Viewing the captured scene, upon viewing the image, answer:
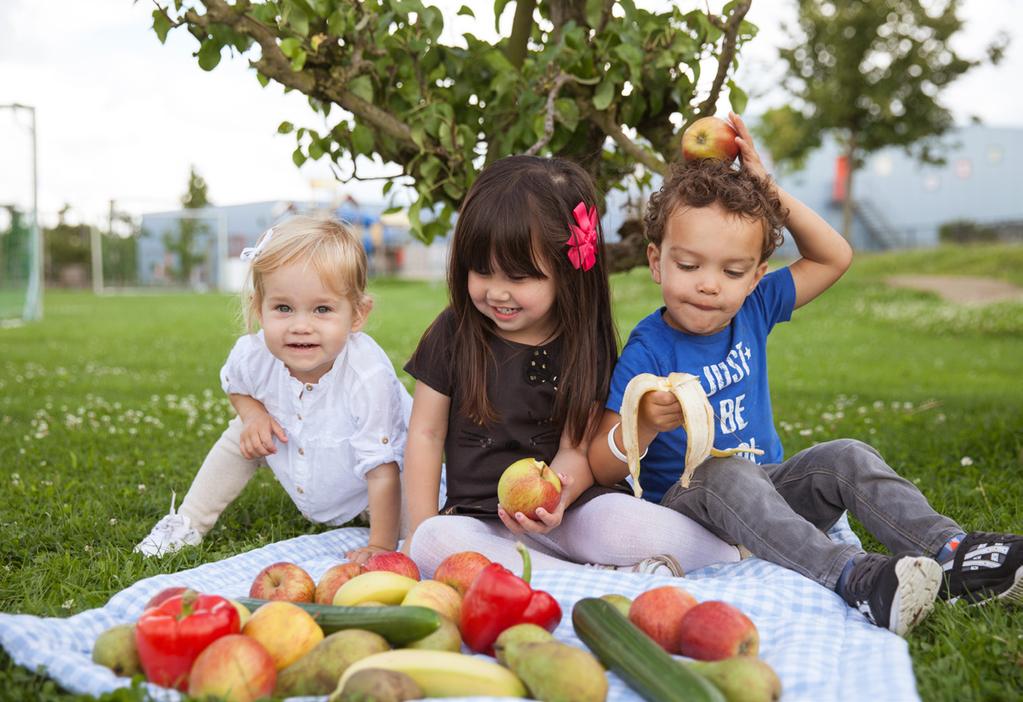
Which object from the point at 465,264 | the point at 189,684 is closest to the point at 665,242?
the point at 465,264

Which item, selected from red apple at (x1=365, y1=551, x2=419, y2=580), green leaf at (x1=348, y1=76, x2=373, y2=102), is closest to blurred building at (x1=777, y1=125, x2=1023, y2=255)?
green leaf at (x1=348, y1=76, x2=373, y2=102)

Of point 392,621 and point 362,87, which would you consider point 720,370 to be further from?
point 362,87

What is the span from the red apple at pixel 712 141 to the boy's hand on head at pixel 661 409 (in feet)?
3.10

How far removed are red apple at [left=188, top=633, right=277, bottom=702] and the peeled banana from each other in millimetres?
1219

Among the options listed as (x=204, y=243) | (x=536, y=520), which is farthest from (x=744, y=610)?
(x=204, y=243)

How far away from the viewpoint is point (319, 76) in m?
3.68

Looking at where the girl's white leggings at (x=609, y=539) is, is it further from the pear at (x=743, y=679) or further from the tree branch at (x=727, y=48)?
the tree branch at (x=727, y=48)

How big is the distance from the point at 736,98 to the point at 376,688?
301 cm

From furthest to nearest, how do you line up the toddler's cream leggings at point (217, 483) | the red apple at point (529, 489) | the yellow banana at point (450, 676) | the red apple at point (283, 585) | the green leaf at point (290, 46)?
the toddler's cream leggings at point (217, 483) < the green leaf at point (290, 46) < the red apple at point (529, 489) < the red apple at point (283, 585) < the yellow banana at point (450, 676)

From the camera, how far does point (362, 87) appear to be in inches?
144

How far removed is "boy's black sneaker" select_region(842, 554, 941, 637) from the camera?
2346mm

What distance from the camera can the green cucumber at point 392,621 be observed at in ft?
6.72

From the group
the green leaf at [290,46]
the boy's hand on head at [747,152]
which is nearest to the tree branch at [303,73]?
the green leaf at [290,46]

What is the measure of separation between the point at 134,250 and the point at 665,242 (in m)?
33.9
